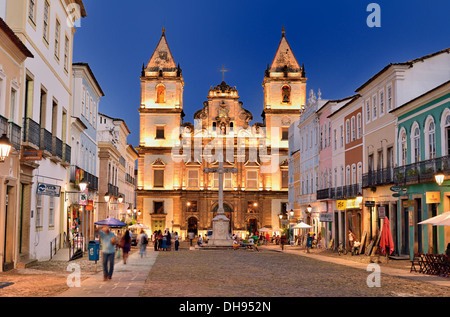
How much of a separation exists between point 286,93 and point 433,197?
53.1 metres

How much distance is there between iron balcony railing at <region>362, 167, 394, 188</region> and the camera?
3438cm

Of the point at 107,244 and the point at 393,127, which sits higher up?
the point at 393,127

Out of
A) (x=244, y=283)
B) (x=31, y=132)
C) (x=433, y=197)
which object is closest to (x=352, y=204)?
(x=433, y=197)

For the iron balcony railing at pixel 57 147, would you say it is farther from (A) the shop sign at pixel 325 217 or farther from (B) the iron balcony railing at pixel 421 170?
(A) the shop sign at pixel 325 217

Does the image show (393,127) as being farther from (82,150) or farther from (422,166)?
(82,150)

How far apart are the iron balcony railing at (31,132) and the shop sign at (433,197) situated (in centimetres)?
1666

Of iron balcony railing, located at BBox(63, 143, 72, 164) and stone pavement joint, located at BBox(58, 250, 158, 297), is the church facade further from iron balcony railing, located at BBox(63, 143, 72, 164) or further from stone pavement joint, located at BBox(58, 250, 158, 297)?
stone pavement joint, located at BBox(58, 250, 158, 297)

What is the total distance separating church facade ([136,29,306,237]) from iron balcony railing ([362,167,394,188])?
130 ft

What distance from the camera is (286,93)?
80.5 metres

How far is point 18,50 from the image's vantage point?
20.4 m

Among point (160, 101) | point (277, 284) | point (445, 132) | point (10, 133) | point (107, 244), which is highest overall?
point (160, 101)

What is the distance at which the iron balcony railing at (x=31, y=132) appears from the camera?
21.5 m

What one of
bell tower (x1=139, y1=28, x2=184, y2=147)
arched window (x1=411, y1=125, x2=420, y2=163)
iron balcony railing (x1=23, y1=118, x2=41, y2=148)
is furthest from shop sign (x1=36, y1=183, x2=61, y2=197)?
bell tower (x1=139, y1=28, x2=184, y2=147)
